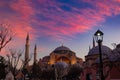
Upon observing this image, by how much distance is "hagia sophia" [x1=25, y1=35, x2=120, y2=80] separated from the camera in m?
36.0

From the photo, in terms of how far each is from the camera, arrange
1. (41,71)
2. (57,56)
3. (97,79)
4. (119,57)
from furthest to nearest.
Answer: (57,56), (41,71), (97,79), (119,57)

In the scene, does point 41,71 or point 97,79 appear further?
point 41,71

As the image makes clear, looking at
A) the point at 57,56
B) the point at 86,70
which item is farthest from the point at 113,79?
the point at 57,56

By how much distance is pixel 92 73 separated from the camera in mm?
47375

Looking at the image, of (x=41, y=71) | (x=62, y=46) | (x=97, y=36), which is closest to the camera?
(x=97, y=36)

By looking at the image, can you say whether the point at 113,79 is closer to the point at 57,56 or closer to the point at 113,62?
the point at 113,62

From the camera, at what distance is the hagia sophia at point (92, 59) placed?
36.0m

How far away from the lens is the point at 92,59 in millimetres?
62188

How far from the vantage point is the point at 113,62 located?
35.2 meters

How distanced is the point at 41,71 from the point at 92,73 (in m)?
35.6

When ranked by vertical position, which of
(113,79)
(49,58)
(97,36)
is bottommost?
(113,79)

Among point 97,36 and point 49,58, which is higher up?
point 49,58

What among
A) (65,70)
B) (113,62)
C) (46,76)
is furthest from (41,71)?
(113,62)

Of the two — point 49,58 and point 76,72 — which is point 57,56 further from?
point 76,72
